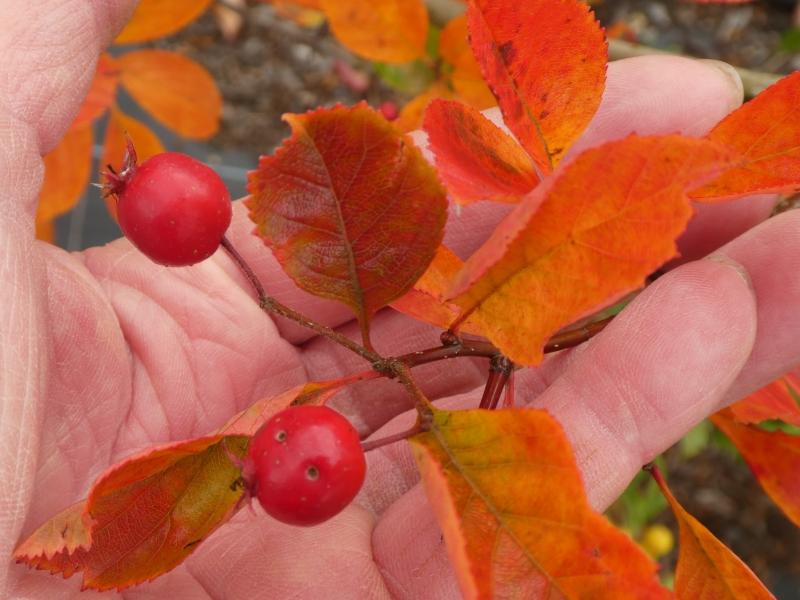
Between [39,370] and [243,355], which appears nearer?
[39,370]

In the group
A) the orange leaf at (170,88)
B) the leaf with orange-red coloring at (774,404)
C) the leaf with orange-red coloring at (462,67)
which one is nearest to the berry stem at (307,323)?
the leaf with orange-red coloring at (774,404)

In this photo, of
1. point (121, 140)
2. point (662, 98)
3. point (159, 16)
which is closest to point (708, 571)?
point (662, 98)

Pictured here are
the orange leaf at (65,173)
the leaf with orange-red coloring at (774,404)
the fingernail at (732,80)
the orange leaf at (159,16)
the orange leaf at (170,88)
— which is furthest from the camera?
the orange leaf at (170,88)

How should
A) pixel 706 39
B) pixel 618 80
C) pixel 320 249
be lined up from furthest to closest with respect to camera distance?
pixel 706 39, pixel 618 80, pixel 320 249

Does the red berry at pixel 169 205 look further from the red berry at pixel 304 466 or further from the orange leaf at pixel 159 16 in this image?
the orange leaf at pixel 159 16

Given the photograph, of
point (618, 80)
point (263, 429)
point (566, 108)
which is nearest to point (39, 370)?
point (263, 429)

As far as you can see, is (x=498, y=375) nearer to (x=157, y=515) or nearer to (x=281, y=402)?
(x=281, y=402)

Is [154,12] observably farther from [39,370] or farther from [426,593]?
[426,593]
